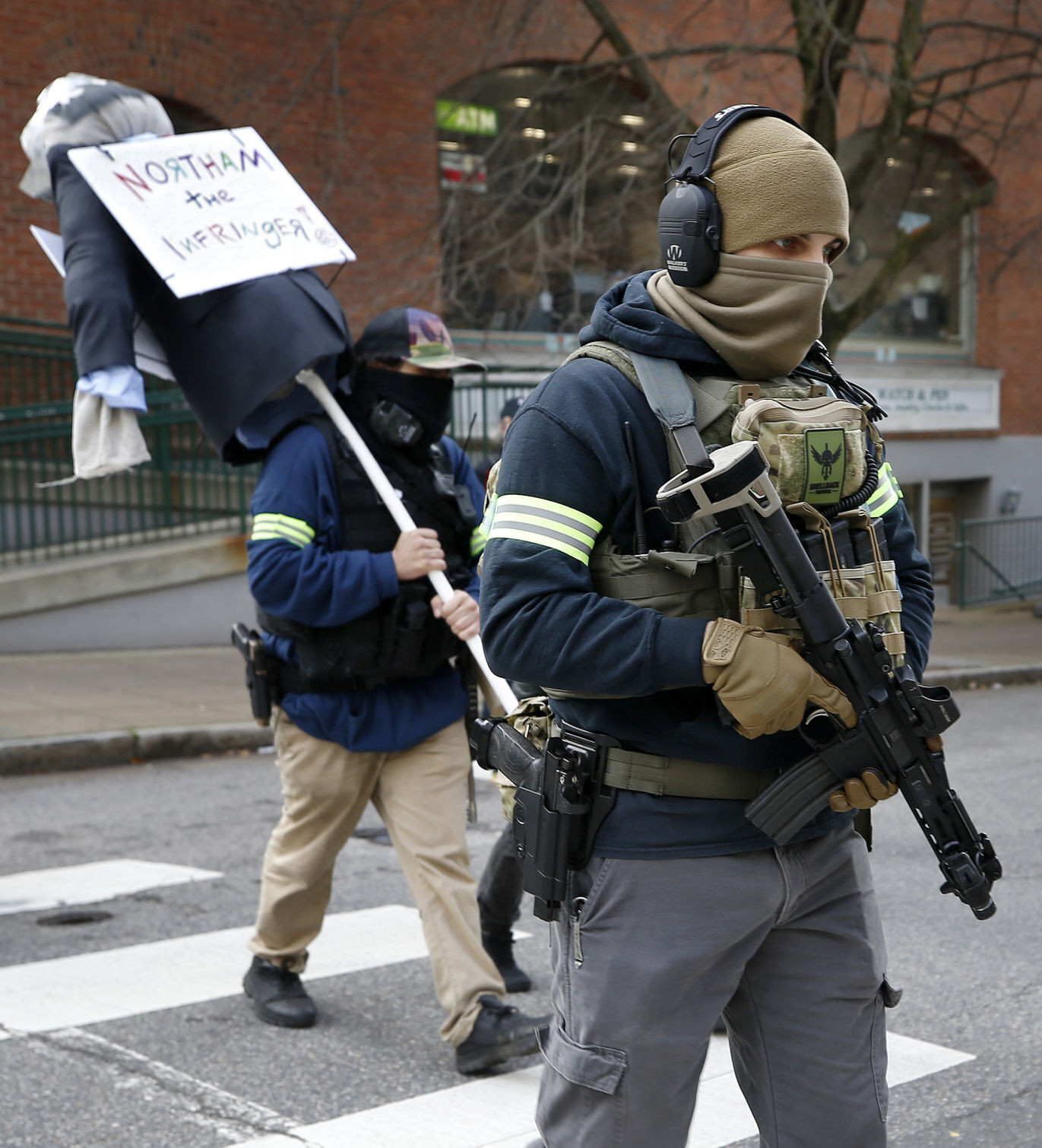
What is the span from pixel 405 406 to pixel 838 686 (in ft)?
7.75

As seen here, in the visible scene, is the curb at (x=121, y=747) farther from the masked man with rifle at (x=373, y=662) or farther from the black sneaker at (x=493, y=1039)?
A: the black sneaker at (x=493, y=1039)

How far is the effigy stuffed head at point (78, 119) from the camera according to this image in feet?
15.0

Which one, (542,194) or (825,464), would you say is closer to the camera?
(825,464)

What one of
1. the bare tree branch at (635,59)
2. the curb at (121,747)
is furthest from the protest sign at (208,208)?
the bare tree branch at (635,59)

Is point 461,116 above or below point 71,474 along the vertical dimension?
above

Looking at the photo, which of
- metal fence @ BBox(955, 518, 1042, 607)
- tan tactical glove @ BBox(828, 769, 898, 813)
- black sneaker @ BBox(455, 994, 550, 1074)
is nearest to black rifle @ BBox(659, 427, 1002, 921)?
tan tactical glove @ BBox(828, 769, 898, 813)

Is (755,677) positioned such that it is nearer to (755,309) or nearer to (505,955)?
(755,309)

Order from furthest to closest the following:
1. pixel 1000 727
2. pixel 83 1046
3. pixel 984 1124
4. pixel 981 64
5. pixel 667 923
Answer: pixel 981 64 < pixel 1000 727 < pixel 83 1046 < pixel 984 1124 < pixel 667 923

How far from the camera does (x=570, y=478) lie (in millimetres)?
2201

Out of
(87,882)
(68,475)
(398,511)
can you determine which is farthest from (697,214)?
(68,475)

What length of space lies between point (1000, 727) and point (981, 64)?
6906 mm

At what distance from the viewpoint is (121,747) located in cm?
851

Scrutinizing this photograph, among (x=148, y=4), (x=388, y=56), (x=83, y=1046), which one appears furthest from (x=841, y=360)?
(x=83, y=1046)

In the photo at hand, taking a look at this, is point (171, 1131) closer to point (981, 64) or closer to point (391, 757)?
point (391, 757)
